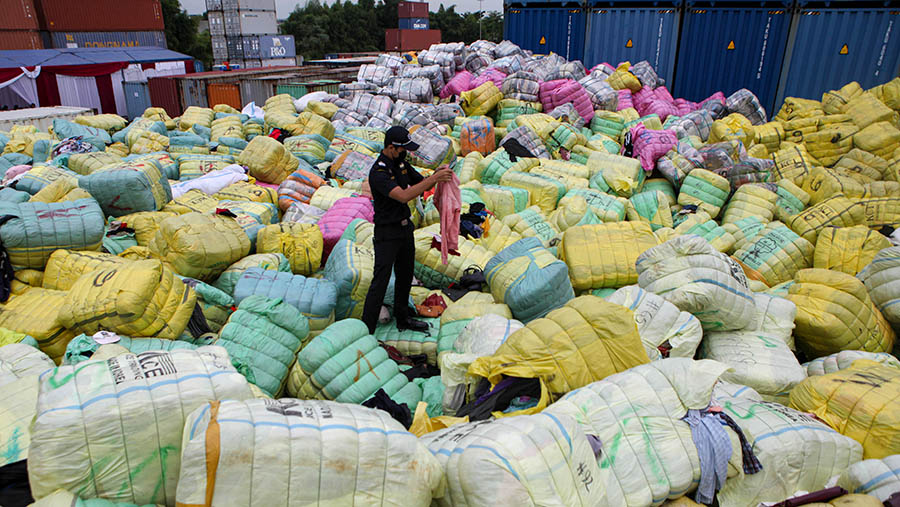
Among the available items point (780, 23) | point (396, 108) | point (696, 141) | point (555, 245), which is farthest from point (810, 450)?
point (780, 23)

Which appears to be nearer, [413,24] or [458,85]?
[458,85]

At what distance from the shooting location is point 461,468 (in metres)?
2.23

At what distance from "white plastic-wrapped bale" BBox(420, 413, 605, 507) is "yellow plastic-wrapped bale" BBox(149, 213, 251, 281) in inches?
117

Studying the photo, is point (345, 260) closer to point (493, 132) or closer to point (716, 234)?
point (716, 234)

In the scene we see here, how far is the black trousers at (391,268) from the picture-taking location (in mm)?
4406

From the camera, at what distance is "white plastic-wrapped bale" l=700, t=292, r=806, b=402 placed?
3.64 meters

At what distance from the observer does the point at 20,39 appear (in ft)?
98.9

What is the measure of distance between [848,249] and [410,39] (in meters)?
48.9

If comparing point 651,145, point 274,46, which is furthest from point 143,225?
point 274,46

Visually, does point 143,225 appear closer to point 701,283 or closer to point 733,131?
point 701,283

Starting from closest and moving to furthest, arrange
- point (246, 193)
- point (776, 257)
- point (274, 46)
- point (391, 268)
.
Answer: point (391, 268), point (776, 257), point (246, 193), point (274, 46)

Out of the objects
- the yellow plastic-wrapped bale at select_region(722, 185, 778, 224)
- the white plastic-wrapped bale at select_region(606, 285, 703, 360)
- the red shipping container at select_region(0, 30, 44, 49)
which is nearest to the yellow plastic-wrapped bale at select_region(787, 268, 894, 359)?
the white plastic-wrapped bale at select_region(606, 285, 703, 360)

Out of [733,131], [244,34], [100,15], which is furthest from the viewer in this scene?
[244,34]

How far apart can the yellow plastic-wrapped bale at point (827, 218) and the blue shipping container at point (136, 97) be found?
2269 cm
